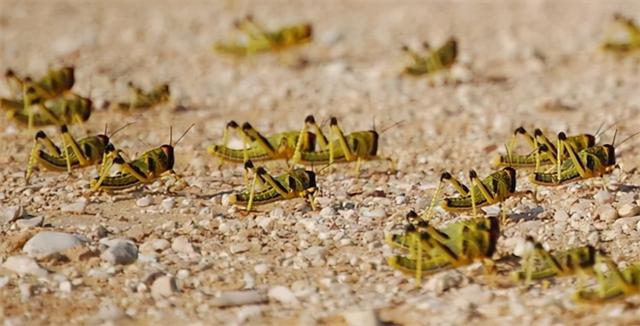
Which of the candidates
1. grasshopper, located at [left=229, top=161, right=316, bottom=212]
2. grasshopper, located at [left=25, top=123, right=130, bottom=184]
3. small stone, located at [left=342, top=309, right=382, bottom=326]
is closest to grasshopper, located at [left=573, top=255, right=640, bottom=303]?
small stone, located at [left=342, top=309, right=382, bottom=326]

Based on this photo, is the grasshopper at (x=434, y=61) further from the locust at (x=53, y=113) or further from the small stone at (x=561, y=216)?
the small stone at (x=561, y=216)

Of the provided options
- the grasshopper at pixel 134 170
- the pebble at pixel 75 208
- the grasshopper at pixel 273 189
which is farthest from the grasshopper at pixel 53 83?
the grasshopper at pixel 273 189

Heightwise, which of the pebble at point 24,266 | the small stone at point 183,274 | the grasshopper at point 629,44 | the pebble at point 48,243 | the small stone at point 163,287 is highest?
the grasshopper at point 629,44

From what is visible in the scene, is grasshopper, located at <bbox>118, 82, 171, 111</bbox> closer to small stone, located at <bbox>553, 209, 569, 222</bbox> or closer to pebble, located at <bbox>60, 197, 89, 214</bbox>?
pebble, located at <bbox>60, 197, 89, 214</bbox>

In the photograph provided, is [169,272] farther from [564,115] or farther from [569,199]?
[564,115]

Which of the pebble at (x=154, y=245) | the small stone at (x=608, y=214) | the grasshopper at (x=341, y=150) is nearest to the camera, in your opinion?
the pebble at (x=154, y=245)
